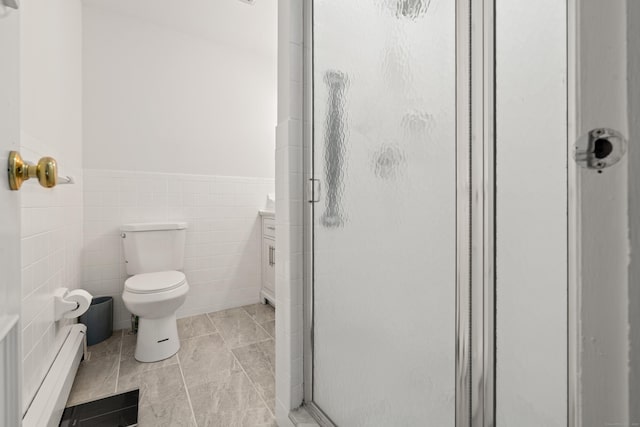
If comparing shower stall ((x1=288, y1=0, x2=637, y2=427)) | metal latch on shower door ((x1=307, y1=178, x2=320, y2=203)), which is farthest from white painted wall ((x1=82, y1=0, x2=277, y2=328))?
shower stall ((x1=288, y1=0, x2=637, y2=427))

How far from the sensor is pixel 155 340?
1.63 metres

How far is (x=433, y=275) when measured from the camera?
2.32ft

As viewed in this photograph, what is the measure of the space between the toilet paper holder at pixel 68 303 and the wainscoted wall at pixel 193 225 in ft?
1.94

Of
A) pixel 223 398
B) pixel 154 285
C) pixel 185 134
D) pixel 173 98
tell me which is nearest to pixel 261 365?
pixel 223 398

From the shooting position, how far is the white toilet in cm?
157

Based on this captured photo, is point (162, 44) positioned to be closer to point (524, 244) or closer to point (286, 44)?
point (286, 44)

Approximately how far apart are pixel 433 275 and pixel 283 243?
2.03 ft

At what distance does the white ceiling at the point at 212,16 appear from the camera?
1.96 m

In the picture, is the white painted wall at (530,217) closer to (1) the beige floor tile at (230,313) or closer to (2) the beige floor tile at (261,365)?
(2) the beige floor tile at (261,365)

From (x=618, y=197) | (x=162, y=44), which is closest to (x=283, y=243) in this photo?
(x=618, y=197)

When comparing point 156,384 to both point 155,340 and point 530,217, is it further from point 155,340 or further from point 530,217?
point 530,217

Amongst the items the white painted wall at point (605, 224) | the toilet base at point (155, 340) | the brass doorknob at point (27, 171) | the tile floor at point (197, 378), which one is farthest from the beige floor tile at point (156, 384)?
the white painted wall at point (605, 224)

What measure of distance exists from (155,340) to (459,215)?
1.73 metres

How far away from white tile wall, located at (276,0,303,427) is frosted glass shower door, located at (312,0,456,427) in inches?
2.7
